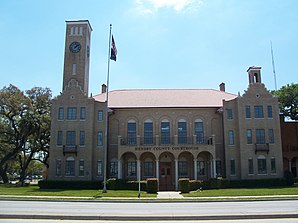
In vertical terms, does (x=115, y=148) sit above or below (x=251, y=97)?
below

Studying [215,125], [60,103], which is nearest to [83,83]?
[60,103]

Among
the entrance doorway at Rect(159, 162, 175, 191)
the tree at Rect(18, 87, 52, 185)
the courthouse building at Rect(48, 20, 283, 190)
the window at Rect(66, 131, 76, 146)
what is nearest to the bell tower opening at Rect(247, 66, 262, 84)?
the courthouse building at Rect(48, 20, 283, 190)

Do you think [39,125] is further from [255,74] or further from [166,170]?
[255,74]

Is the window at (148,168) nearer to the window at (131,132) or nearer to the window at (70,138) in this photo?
the window at (131,132)

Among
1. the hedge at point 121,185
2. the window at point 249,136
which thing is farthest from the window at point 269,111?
the hedge at point 121,185

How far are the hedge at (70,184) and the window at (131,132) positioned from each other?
778cm

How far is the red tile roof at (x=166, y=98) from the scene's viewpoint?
4222cm

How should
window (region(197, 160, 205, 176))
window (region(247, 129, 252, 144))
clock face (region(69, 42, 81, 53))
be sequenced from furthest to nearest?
clock face (region(69, 42, 81, 53))
window (region(197, 160, 205, 176))
window (region(247, 129, 252, 144))

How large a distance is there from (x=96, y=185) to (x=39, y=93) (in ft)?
73.6

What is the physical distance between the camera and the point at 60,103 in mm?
40656

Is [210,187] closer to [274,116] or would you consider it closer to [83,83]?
[274,116]

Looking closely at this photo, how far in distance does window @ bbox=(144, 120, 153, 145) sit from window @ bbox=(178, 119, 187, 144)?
378 centimetres

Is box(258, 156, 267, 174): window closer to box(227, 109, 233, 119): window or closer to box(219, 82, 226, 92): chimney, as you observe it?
box(227, 109, 233, 119): window

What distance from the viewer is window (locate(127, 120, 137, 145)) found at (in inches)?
1614
